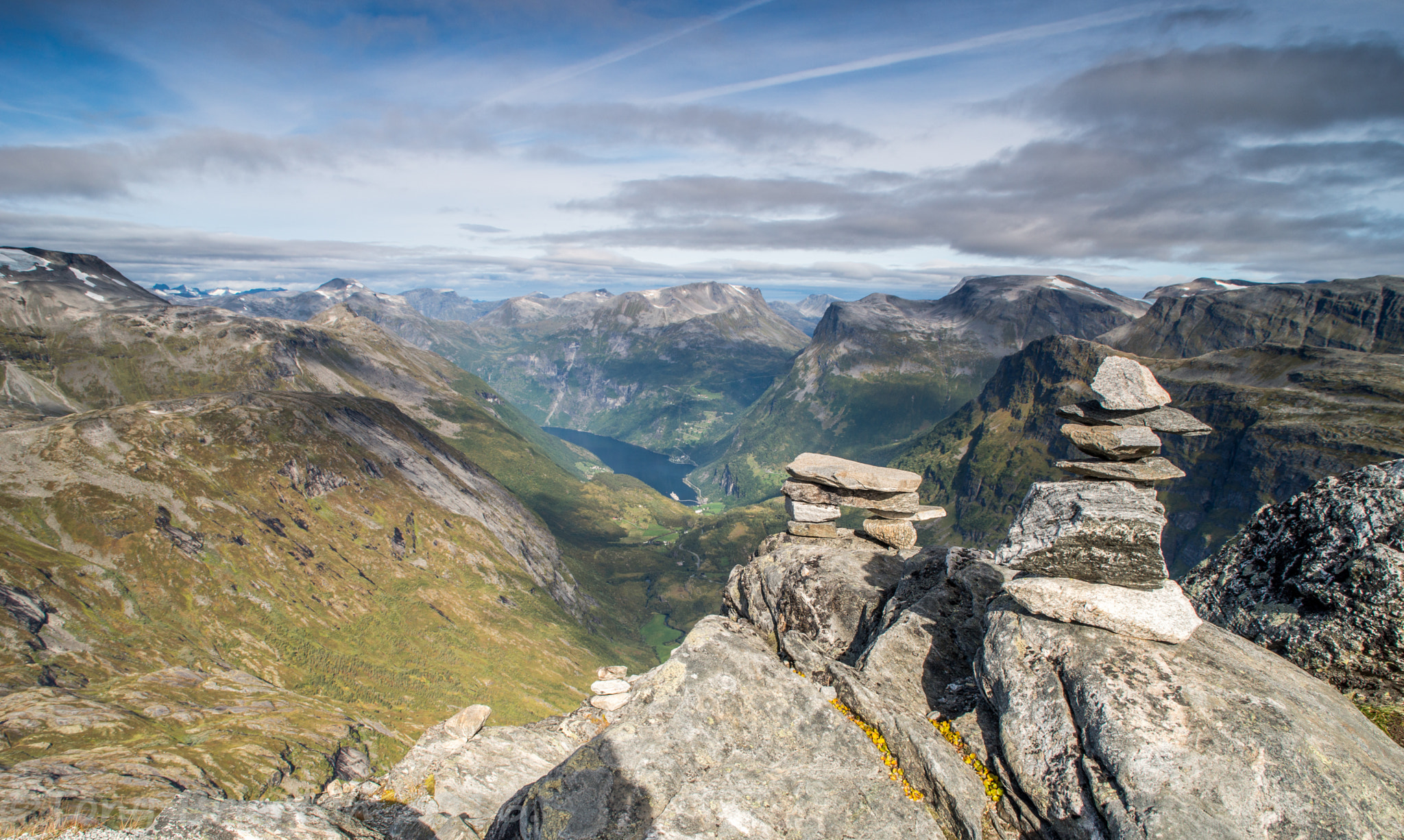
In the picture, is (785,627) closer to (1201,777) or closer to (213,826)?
(1201,777)

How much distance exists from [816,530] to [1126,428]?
13.6m

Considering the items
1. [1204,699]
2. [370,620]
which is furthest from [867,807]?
[370,620]

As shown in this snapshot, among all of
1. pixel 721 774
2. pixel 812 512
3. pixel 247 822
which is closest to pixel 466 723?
pixel 247 822

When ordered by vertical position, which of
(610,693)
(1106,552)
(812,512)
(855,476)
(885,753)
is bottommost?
(610,693)

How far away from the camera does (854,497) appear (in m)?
27.5

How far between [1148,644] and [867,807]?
27.3ft

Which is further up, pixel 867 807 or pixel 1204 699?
pixel 1204 699

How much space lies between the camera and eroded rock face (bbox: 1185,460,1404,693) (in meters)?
15.0

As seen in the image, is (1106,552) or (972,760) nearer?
(972,760)

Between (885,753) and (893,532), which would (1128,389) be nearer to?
(893,532)

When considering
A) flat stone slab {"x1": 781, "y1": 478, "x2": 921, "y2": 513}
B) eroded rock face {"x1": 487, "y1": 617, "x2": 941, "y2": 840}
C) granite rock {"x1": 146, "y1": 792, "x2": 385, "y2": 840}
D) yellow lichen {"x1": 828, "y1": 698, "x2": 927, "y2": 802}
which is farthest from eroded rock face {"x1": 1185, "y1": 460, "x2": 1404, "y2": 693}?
granite rock {"x1": 146, "y1": 792, "x2": 385, "y2": 840}

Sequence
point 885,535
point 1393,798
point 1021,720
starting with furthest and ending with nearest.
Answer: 1. point 885,535
2. point 1021,720
3. point 1393,798

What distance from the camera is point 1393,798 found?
10820 millimetres

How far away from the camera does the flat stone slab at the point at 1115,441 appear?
18531 mm
